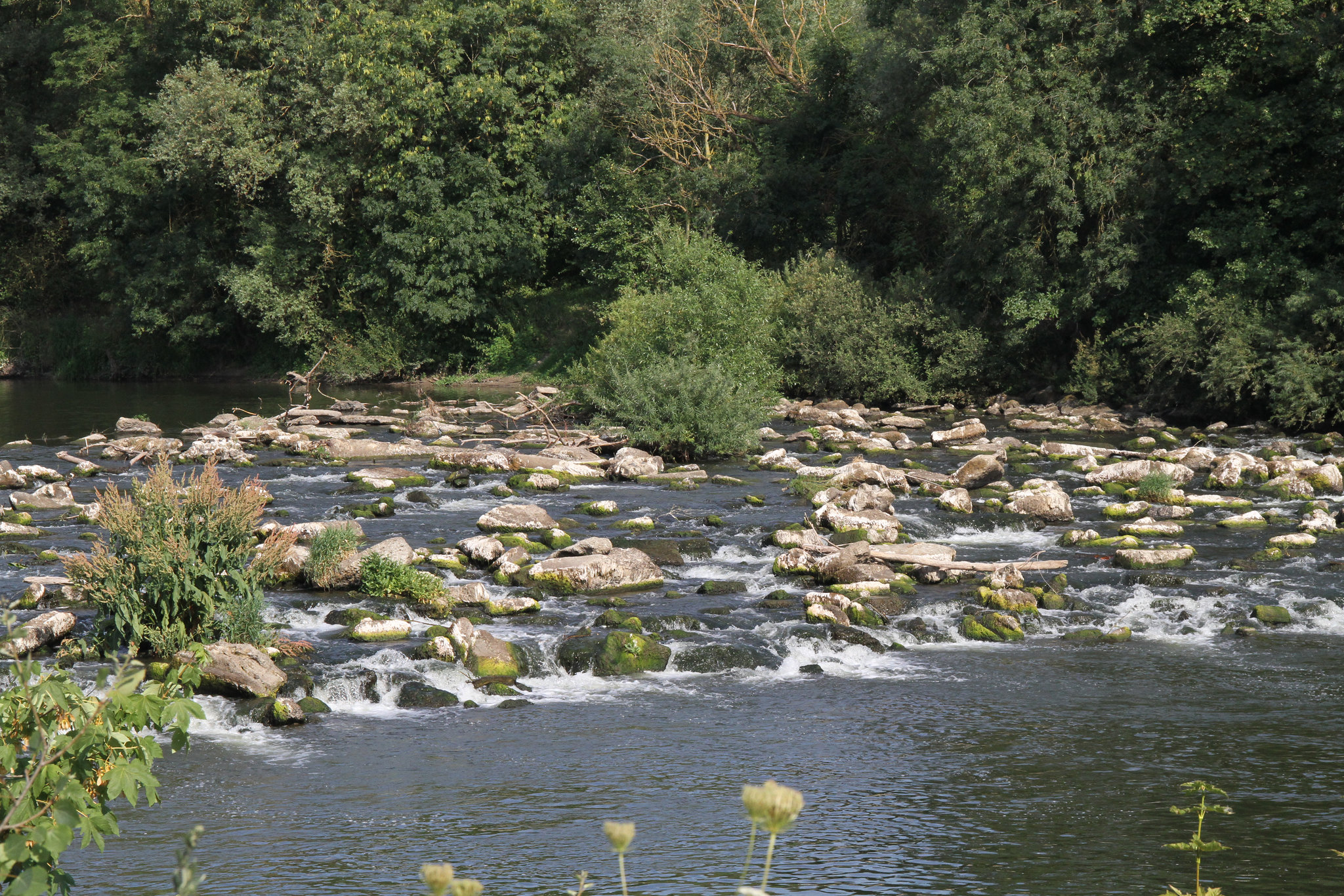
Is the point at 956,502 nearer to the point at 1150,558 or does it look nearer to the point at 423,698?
the point at 1150,558

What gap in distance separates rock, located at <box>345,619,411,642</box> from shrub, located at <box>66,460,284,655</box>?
103 cm

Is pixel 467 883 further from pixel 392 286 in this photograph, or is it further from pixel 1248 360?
pixel 392 286

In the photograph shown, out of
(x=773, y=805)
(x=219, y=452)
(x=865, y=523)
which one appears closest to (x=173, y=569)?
(x=865, y=523)

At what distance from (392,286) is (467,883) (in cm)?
4274

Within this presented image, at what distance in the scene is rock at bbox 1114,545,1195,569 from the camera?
15945 mm

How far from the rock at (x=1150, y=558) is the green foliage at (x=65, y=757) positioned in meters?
13.8

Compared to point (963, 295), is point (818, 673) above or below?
below

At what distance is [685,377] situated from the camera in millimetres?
25531

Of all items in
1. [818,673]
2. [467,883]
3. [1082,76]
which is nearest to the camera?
[467,883]

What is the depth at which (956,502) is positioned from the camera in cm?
1941

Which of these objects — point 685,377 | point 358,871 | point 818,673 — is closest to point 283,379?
point 685,377

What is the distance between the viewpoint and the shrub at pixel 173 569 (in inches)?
474

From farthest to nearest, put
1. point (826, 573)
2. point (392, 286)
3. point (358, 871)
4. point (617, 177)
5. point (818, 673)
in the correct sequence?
point (392, 286) → point (617, 177) → point (826, 573) → point (818, 673) → point (358, 871)

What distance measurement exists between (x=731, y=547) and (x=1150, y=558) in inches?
212
